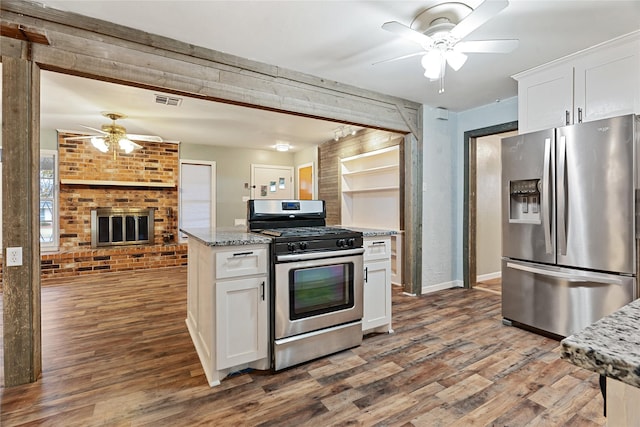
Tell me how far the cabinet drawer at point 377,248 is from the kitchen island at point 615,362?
7.04 feet

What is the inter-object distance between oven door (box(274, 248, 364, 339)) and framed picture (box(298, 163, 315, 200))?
4297 mm

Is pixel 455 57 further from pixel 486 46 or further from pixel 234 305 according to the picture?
pixel 234 305

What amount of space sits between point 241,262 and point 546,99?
3.12 meters

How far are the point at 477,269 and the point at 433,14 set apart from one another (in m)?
3.76

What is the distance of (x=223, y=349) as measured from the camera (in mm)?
2062

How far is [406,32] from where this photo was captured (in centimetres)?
Result: 204

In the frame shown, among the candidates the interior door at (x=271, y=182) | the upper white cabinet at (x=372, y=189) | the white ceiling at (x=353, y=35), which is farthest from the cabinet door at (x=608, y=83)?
the interior door at (x=271, y=182)

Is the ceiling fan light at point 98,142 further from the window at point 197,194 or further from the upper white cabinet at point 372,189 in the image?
the upper white cabinet at point 372,189

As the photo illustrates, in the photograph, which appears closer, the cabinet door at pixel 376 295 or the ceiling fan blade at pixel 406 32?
the ceiling fan blade at pixel 406 32

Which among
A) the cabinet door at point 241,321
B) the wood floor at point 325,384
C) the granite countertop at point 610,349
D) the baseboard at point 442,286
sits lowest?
the wood floor at point 325,384

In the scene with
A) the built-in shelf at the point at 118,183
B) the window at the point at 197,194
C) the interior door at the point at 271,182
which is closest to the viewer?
the built-in shelf at the point at 118,183

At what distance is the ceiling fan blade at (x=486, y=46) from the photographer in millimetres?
2116

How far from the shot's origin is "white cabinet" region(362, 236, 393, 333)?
8.95 ft

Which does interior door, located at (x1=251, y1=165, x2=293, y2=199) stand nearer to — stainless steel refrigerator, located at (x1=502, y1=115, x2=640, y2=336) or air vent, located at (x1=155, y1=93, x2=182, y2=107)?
air vent, located at (x1=155, y1=93, x2=182, y2=107)
